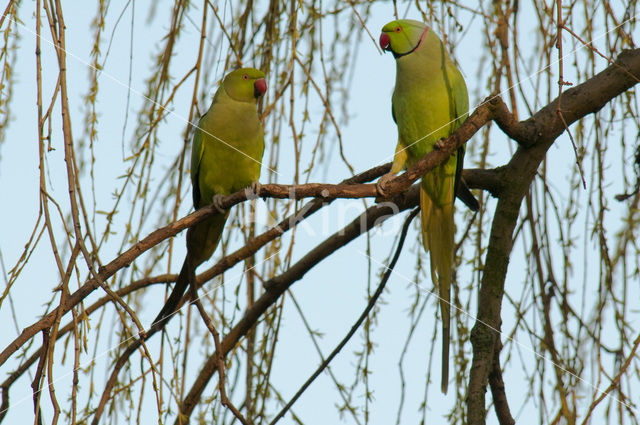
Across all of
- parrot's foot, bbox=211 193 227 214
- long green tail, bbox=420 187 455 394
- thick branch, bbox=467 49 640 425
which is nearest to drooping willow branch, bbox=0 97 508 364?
parrot's foot, bbox=211 193 227 214

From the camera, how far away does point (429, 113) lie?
1799mm

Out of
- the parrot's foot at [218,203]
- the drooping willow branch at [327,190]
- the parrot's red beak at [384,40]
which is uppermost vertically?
the parrot's red beak at [384,40]

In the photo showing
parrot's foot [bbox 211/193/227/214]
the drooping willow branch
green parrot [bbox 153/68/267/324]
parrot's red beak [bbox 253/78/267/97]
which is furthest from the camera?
green parrot [bbox 153/68/267/324]

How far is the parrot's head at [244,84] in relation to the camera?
1.86 meters

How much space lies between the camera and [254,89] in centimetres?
195

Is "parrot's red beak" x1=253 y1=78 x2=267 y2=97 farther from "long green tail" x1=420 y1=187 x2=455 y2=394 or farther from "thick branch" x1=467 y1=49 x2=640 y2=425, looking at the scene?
"thick branch" x1=467 y1=49 x2=640 y2=425

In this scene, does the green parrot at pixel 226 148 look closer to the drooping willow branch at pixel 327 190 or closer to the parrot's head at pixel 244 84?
the parrot's head at pixel 244 84

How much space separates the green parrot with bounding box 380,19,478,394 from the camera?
5.90ft

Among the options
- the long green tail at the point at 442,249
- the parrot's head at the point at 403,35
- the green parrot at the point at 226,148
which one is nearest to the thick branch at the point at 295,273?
the long green tail at the point at 442,249

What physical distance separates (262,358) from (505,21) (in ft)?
3.24

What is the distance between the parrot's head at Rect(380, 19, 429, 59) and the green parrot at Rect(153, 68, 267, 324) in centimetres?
41

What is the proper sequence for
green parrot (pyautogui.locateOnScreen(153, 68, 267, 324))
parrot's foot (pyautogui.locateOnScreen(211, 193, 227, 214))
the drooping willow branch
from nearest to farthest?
the drooping willow branch
parrot's foot (pyautogui.locateOnScreen(211, 193, 227, 214))
green parrot (pyautogui.locateOnScreen(153, 68, 267, 324))

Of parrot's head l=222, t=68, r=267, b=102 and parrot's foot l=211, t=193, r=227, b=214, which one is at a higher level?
parrot's head l=222, t=68, r=267, b=102

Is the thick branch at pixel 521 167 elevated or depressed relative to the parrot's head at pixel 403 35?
depressed
